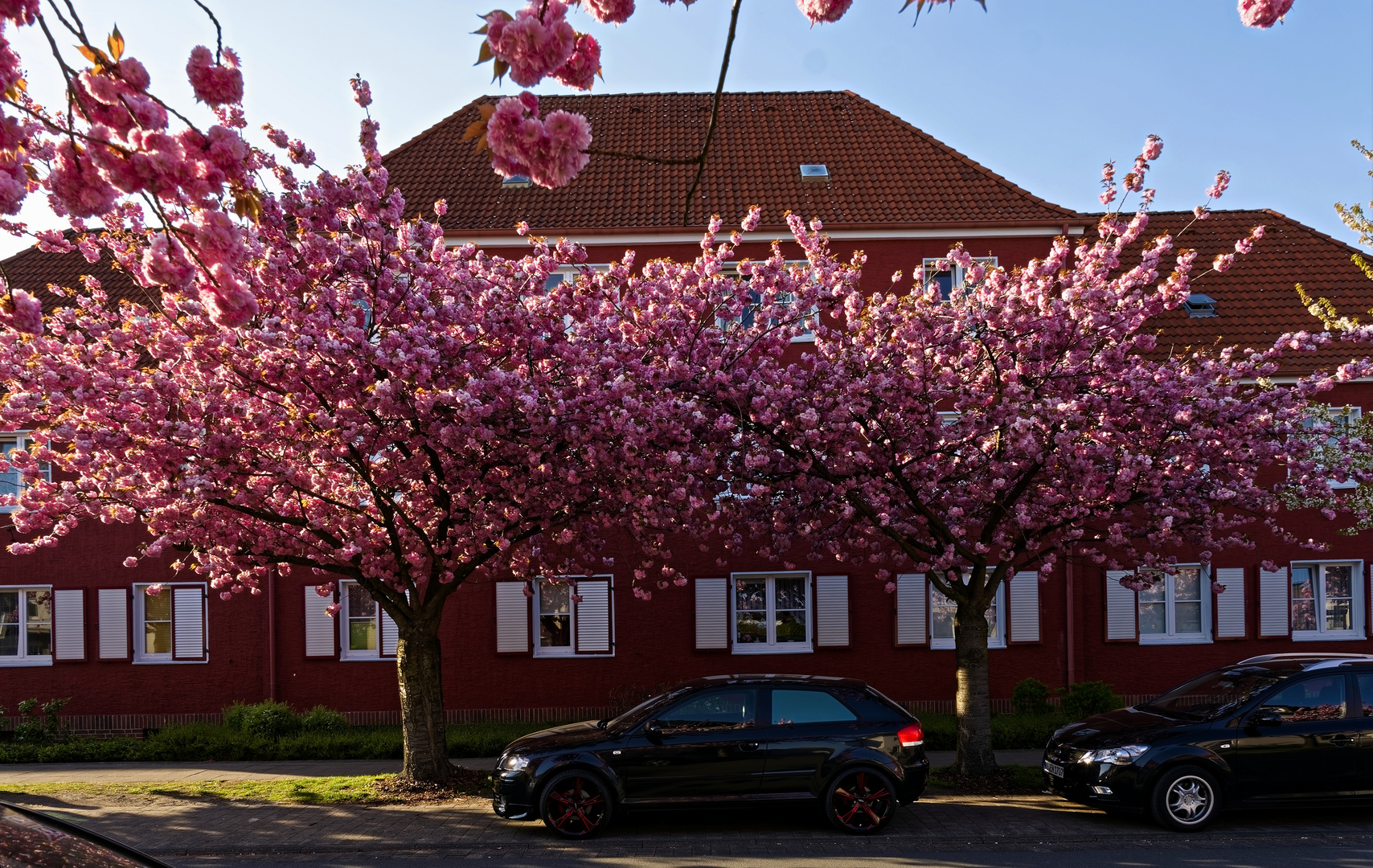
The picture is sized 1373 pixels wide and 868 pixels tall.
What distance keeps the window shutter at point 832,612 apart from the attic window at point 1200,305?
915 centimetres

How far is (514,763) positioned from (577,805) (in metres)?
0.79

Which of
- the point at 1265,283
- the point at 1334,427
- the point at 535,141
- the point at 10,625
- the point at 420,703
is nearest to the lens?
the point at 535,141

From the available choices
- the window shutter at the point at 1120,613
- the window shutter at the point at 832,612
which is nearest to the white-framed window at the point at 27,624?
the window shutter at the point at 832,612

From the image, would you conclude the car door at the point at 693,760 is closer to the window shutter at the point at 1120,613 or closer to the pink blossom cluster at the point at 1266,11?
the pink blossom cluster at the point at 1266,11

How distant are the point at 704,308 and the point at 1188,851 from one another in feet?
25.1

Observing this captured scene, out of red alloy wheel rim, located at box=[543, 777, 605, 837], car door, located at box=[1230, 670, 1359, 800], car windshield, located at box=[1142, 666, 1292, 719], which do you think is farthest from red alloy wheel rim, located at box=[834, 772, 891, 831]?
car door, located at box=[1230, 670, 1359, 800]

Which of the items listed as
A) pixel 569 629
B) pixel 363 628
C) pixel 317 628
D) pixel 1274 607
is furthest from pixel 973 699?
pixel 317 628

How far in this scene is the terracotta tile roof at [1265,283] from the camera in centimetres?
1997

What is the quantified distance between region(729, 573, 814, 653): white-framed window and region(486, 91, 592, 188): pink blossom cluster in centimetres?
1548

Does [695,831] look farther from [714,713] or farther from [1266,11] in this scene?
[1266,11]

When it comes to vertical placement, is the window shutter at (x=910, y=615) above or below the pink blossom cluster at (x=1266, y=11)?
below

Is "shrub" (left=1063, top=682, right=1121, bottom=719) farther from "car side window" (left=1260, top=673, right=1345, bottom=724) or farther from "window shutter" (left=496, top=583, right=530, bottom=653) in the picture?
"window shutter" (left=496, top=583, right=530, bottom=653)

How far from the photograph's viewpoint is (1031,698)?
17094 millimetres

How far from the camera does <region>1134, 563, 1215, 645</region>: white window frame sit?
19281 mm
